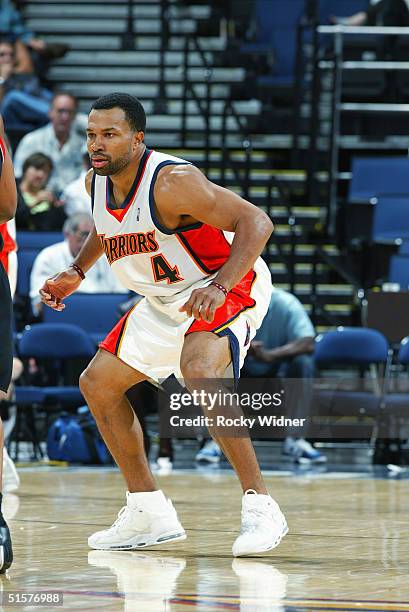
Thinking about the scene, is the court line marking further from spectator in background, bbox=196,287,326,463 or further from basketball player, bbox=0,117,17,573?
spectator in background, bbox=196,287,326,463

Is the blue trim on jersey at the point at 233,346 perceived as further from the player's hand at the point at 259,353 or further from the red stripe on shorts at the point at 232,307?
the player's hand at the point at 259,353

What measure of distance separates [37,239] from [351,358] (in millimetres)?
2969

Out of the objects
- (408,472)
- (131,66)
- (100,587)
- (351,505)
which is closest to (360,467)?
(408,472)

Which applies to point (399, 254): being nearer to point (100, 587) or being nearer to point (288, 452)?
point (288, 452)

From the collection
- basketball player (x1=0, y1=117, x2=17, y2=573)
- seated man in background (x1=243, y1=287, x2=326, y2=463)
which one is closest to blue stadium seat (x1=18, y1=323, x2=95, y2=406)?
seated man in background (x1=243, y1=287, x2=326, y2=463)

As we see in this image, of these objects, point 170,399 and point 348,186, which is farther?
point 348,186

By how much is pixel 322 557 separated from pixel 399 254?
625 centimetres

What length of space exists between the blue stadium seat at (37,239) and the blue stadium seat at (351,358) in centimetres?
260

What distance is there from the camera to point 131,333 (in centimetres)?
491

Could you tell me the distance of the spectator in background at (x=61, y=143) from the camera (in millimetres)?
11766

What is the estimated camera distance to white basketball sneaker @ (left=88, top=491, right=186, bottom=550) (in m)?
4.94

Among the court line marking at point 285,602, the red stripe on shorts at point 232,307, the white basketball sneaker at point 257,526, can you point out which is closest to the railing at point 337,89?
the red stripe on shorts at point 232,307

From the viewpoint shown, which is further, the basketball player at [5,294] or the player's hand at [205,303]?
the player's hand at [205,303]

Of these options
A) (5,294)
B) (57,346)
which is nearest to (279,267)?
(57,346)
